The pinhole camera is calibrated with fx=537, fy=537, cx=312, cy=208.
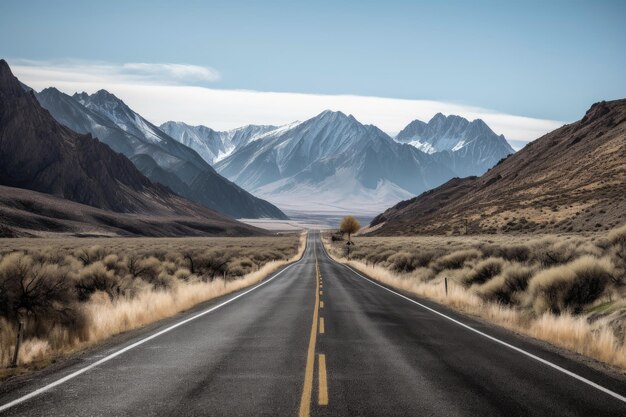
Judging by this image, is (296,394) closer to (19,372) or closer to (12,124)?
(19,372)

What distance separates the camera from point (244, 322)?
15469 mm

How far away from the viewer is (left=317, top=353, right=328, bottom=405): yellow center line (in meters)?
7.69

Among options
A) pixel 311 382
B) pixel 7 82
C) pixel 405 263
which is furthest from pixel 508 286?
pixel 7 82

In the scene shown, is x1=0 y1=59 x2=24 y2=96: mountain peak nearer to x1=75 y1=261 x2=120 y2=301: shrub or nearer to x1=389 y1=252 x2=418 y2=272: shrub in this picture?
x1=389 y1=252 x2=418 y2=272: shrub

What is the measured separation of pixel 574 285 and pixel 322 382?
11.2m

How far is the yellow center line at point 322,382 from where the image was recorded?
25.2 ft

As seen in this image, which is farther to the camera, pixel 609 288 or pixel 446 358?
pixel 609 288

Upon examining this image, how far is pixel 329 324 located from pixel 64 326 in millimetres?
6951

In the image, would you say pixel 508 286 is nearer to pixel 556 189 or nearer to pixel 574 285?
pixel 574 285

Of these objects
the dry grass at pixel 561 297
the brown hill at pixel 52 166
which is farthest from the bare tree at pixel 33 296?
the brown hill at pixel 52 166

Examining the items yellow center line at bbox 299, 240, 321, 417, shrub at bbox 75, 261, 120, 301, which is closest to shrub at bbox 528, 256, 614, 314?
yellow center line at bbox 299, 240, 321, 417

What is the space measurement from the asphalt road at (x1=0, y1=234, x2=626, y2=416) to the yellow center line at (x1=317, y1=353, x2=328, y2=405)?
0.02 meters

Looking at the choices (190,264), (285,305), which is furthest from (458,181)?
(285,305)

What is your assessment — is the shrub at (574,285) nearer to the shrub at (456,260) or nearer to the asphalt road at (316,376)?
the asphalt road at (316,376)
